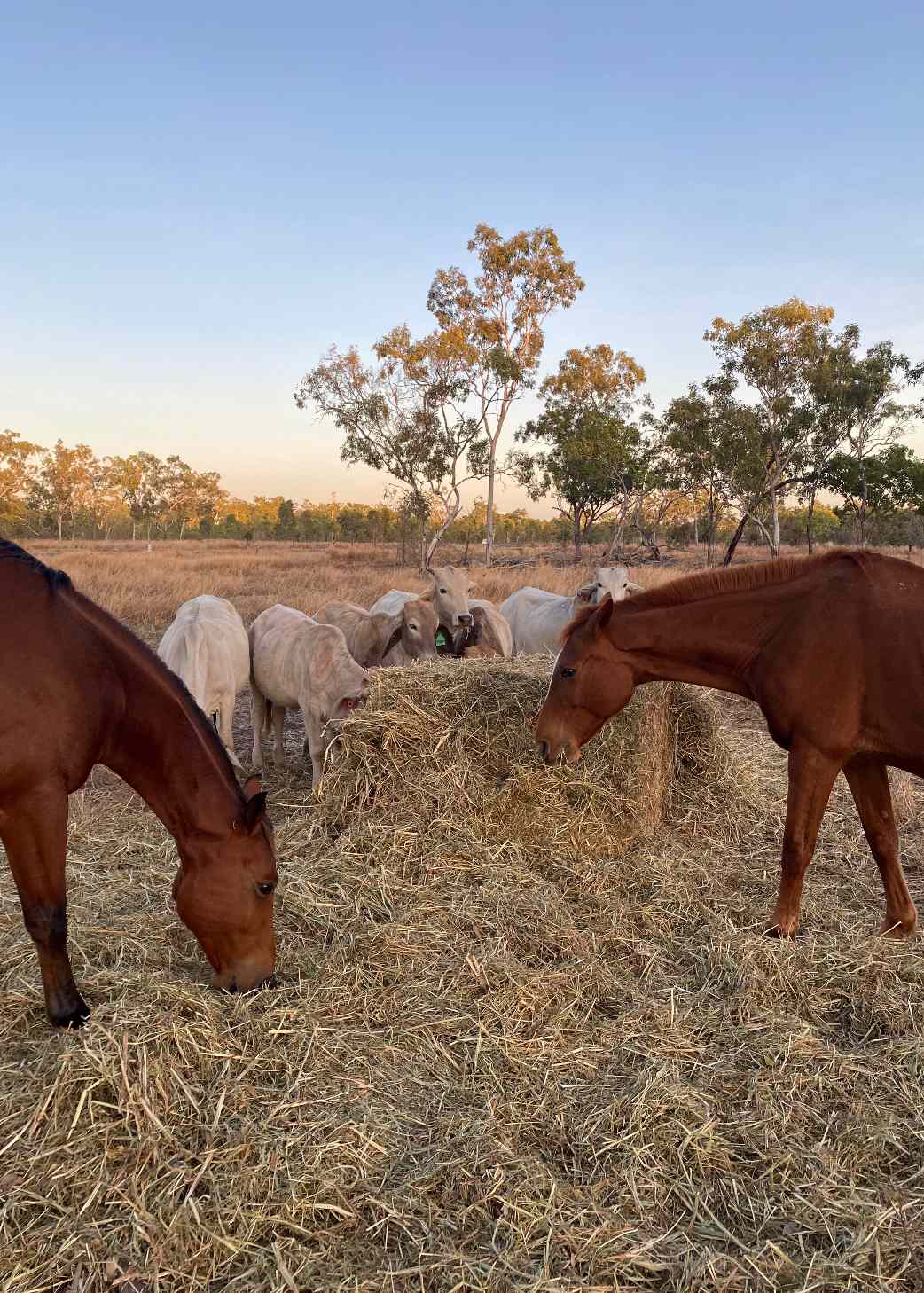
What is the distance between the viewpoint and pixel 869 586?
150 inches

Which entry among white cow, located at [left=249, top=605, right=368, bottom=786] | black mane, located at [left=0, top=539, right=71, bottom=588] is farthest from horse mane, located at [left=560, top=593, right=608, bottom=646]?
black mane, located at [left=0, top=539, right=71, bottom=588]

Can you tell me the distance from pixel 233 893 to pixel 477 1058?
1142 mm

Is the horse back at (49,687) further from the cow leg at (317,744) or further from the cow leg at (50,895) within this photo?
the cow leg at (317,744)

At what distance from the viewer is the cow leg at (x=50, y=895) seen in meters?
2.86

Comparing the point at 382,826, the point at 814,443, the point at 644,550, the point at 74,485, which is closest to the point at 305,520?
the point at 74,485

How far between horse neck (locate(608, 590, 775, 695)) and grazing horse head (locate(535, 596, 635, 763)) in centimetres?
9

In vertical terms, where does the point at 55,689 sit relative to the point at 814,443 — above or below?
below

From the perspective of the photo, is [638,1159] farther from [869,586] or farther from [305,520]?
[305,520]

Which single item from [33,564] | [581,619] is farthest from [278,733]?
[33,564]

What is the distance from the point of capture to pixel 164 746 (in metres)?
3.13

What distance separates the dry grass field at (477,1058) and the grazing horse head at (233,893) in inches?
5.7

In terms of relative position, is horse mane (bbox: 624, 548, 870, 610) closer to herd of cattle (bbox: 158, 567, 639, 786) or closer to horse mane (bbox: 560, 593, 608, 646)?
horse mane (bbox: 560, 593, 608, 646)

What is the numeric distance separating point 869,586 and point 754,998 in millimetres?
2071

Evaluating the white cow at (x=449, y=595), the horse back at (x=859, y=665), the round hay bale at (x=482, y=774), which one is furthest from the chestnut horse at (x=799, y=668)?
the white cow at (x=449, y=595)
